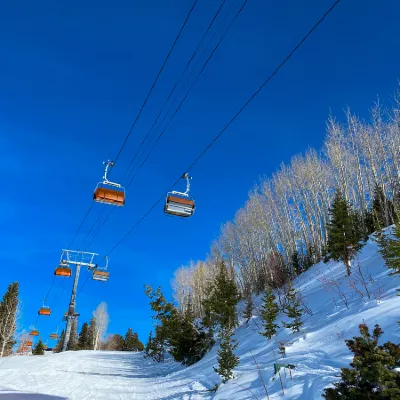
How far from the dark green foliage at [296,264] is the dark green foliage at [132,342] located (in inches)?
1550

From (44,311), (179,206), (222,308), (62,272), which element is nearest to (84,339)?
(44,311)

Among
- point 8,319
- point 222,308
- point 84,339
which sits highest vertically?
point 84,339

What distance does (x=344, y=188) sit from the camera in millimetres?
25250

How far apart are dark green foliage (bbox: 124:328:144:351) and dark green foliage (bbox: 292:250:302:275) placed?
3936 centimetres

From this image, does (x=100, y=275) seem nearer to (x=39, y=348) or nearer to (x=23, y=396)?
(x=23, y=396)

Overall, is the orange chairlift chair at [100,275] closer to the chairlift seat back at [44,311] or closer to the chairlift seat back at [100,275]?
the chairlift seat back at [100,275]

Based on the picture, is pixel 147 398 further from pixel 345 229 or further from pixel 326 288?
pixel 345 229

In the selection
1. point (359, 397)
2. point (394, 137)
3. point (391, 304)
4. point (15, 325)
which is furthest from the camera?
point (15, 325)

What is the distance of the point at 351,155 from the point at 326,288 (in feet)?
50.7

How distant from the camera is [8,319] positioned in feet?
134

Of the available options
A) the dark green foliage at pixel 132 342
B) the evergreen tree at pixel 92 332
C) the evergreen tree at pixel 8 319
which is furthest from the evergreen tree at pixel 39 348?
the dark green foliage at pixel 132 342

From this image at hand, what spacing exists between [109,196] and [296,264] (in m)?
23.5

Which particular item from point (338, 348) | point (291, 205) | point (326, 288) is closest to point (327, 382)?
point (338, 348)

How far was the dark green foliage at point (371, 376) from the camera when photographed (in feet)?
10.6
